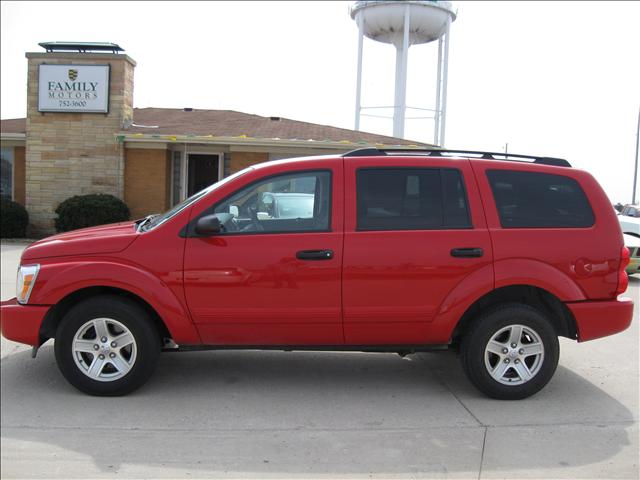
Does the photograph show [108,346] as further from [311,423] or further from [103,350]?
[311,423]

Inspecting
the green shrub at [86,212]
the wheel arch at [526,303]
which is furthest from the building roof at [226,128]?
the wheel arch at [526,303]

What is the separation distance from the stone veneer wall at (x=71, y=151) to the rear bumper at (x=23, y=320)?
12.7 m

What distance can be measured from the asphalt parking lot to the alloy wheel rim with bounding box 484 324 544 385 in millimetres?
212

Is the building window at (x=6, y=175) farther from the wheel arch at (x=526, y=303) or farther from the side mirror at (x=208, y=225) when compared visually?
the wheel arch at (x=526, y=303)

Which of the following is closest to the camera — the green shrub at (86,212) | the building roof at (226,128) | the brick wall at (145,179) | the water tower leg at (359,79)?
the green shrub at (86,212)

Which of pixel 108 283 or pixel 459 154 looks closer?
pixel 108 283

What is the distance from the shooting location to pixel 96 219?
1547 centimetres

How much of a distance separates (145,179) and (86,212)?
1.96 meters

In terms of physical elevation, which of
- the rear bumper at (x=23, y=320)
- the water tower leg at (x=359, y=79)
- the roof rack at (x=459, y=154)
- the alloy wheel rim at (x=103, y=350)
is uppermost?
the water tower leg at (x=359, y=79)

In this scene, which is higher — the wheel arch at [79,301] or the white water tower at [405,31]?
the white water tower at [405,31]

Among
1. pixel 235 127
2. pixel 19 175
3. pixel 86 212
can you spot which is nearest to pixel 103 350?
pixel 86 212

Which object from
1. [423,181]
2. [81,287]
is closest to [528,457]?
[423,181]

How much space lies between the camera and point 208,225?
4.50 m

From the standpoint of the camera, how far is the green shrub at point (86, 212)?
50.7ft
